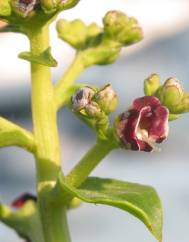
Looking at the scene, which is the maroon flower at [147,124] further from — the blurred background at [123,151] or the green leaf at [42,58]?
the blurred background at [123,151]

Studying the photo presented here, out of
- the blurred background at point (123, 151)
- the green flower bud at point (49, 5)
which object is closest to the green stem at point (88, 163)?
the green flower bud at point (49, 5)

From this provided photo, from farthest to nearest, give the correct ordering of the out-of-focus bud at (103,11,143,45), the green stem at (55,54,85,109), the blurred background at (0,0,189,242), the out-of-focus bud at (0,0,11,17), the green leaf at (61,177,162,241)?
1. the blurred background at (0,0,189,242)
2. the out-of-focus bud at (103,11,143,45)
3. the green stem at (55,54,85,109)
4. the out-of-focus bud at (0,0,11,17)
5. the green leaf at (61,177,162,241)

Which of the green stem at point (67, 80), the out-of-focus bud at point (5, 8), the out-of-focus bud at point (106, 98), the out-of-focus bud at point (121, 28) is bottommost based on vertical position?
the green stem at point (67, 80)

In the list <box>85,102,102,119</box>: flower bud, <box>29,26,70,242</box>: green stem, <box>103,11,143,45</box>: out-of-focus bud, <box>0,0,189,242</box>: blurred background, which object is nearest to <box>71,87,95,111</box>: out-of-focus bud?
<box>85,102,102,119</box>: flower bud

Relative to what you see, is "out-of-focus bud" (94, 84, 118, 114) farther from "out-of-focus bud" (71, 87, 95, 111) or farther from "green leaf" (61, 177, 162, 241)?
"green leaf" (61, 177, 162, 241)

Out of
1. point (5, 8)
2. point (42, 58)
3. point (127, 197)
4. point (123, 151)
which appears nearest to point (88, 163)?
point (127, 197)

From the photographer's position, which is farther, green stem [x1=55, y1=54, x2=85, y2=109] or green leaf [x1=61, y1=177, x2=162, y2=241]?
green stem [x1=55, y1=54, x2=85, y2=109]
